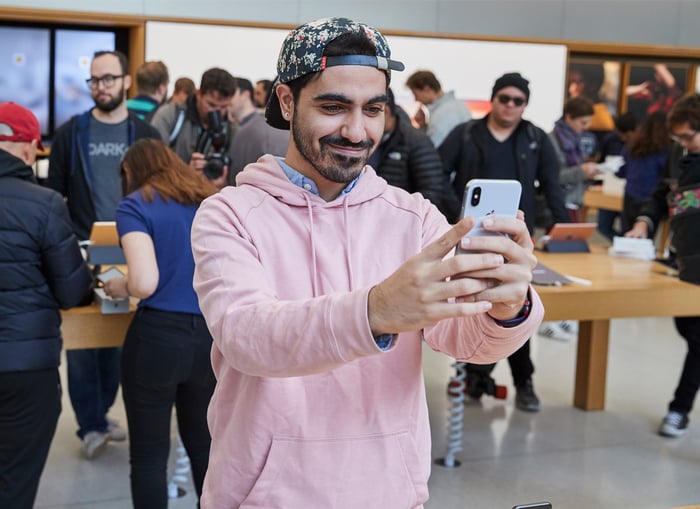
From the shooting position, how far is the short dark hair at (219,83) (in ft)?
14.8

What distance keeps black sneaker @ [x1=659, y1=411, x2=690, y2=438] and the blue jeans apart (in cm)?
259

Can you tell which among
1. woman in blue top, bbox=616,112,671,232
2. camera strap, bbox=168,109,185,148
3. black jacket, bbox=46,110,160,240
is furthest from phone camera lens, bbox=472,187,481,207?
woman in blue top, bbox=616,112,671,232

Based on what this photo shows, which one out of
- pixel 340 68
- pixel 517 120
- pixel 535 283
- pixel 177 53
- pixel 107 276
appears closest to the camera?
pixel 340 68

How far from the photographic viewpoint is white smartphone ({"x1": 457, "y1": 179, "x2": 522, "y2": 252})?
1115 mm

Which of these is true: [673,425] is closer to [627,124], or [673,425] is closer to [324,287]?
[324,287]

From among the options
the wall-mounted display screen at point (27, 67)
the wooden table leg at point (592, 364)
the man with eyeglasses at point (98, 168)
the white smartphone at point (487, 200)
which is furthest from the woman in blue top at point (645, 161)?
the white smartphone at point (487, 200)

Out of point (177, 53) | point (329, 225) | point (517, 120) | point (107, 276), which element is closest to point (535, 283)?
A: point (517, 120)

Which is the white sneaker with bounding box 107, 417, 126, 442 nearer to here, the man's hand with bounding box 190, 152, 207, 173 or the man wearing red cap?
the man's hand with bounding box 190, 152, 207, 173

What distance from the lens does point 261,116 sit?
3824 mm

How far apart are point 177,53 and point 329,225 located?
25.4ft

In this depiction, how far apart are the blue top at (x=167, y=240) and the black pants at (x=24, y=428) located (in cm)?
39

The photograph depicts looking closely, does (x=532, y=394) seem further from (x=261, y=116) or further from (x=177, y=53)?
(x=177, y=53)

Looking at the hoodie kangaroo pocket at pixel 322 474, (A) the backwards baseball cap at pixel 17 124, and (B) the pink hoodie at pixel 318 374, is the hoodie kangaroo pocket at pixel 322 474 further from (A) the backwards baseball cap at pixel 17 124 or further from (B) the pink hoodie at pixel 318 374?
(A) the backwards baseball cap at pixel 17 124

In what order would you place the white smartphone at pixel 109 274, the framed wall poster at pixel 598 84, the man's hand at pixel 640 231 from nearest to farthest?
the white smartphone at pixel 109 274 → the man's hand at pixel 640 231 → the framed wall poster at pixel 598 84
